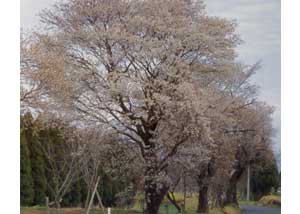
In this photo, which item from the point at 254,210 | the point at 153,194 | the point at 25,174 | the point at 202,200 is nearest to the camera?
the point at 25,174

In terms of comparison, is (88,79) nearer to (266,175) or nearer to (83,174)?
(83,174)

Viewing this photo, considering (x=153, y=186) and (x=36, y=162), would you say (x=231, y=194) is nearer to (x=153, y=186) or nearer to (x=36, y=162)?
(x=153, y=186)

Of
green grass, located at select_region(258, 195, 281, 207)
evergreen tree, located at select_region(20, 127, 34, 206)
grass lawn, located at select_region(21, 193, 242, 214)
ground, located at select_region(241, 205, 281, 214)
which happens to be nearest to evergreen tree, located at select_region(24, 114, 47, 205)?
evergreen tree, located at select_region(20, 127, 34, 206)

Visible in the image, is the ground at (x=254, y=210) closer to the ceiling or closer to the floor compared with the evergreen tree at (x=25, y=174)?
closer to the floor

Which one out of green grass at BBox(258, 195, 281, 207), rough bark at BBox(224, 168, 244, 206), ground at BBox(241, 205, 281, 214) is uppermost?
rough bark at BBox(224, 168, 244, 206)

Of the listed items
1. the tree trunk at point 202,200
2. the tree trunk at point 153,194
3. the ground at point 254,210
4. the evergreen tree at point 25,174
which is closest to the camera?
the evergreen tree at point 25,174

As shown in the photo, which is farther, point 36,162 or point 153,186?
point 153,186

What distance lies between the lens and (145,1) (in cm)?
447

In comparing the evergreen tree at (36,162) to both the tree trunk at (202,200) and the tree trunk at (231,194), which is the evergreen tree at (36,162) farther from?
the tree trunk at (231,194)

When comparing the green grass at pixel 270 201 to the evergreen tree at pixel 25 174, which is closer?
the evergreen tree at pixel 25 174

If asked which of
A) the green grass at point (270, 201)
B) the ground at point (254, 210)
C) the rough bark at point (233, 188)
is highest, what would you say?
the rough bark at point (233, 188)

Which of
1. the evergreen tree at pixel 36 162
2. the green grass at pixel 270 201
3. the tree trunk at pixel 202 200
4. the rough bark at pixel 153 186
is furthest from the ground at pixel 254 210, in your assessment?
the evergreen tree at pixel 36 162

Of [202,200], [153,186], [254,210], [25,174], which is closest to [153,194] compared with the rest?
[153,186]

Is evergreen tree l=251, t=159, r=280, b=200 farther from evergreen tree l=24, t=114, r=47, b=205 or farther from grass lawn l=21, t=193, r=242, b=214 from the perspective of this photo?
evergreen tree l=24, t=114, r=47, b=205
